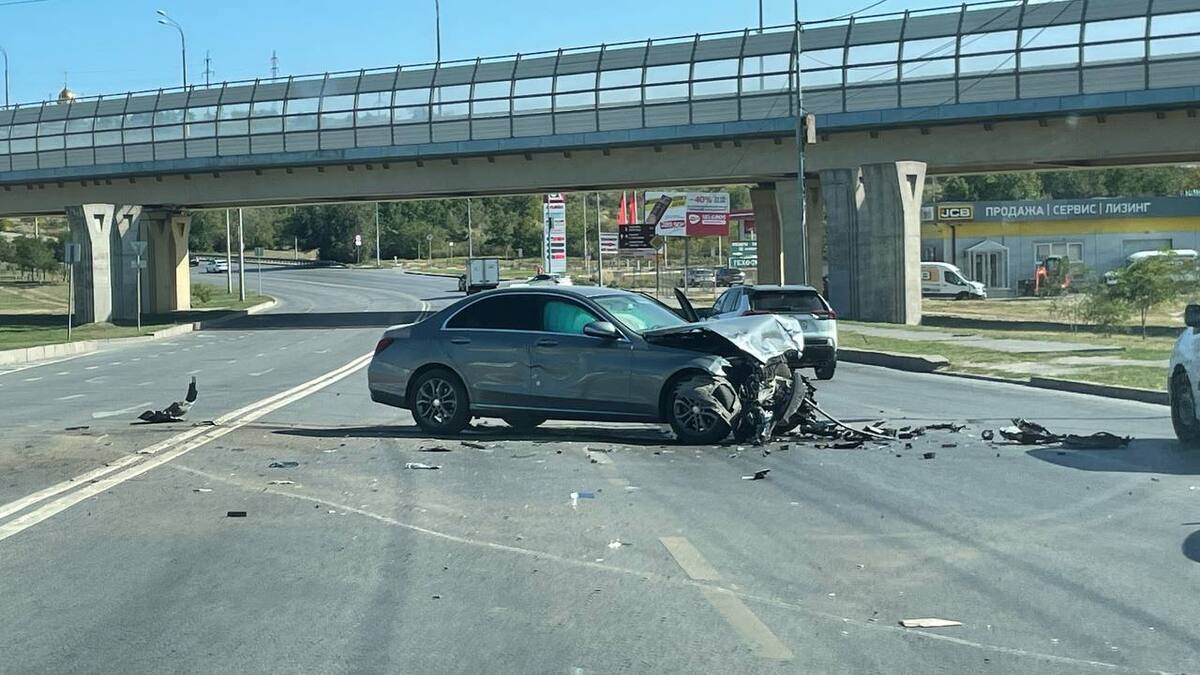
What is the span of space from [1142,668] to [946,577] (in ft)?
5.81

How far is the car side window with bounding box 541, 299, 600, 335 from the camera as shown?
13383mm

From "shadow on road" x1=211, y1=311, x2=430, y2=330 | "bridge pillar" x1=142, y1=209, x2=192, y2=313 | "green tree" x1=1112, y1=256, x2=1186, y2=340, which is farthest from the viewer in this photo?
"bridge pillar" x1=142, y1=209, x2=192, y2=313

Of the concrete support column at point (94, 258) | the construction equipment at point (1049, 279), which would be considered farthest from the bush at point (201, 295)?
the construction equipment at point (1049, 279)

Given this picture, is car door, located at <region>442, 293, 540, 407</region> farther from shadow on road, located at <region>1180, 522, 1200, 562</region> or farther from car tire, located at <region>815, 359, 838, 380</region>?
car tire, located at <region>815, 359, 838, 380</region>

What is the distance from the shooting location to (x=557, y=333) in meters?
13.5

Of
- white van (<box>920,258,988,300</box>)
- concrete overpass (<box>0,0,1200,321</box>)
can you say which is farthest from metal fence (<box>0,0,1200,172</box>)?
white van (<box>920,258,988,300</box>)

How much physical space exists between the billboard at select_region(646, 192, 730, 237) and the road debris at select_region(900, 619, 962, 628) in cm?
7141

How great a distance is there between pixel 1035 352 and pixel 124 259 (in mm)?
41173

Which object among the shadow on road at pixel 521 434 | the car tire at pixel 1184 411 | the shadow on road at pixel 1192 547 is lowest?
the shadow on road at pixel 1192 547

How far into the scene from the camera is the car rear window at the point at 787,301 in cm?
2302

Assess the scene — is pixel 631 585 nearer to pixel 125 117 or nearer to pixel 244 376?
pixel 244 376

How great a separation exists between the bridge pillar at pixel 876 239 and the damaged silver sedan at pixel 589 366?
28.4 m

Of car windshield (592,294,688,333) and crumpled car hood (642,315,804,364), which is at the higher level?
car windshield (592,294,688,333)

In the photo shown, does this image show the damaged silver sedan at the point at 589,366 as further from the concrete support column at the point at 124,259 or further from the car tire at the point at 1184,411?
the concrete support column at the point at 124,259
